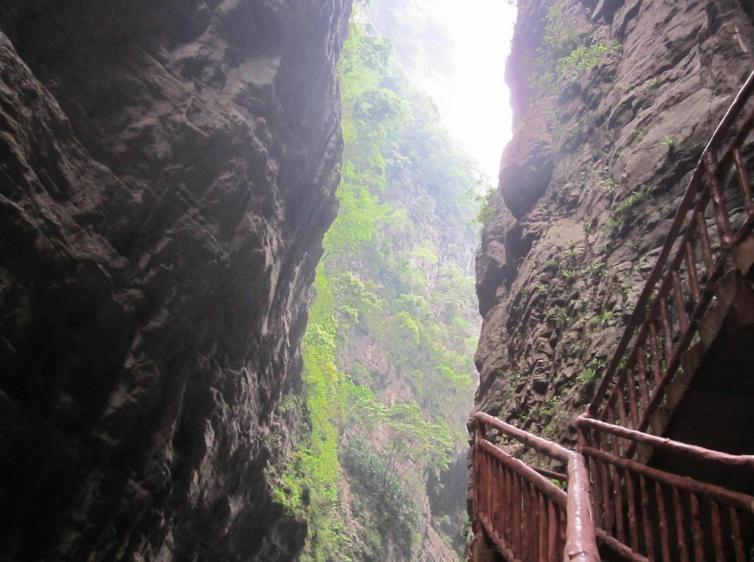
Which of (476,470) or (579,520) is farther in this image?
(476,470)

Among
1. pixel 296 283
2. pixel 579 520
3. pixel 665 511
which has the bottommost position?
pixel 579 520

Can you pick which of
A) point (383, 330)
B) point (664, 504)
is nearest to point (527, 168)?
point (664, 504)

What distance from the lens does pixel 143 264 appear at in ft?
24.7

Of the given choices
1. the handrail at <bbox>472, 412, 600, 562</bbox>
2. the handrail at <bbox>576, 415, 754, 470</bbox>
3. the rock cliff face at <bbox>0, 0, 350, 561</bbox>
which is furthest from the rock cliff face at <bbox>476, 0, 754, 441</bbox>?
the rock cliff face at <bbox>0, 0, 350, 561</bbox>

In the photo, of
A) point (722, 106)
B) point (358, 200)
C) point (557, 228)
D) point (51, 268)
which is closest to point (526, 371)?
point (557, 228)

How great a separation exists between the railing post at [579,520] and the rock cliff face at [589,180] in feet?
15.0

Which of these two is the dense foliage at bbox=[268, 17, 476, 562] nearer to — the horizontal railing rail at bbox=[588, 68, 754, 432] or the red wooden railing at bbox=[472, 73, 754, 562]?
the red wooden railing at bbox=[472, 73, 754, 562]

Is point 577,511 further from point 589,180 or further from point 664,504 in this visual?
point 589,180

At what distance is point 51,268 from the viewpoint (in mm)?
6016

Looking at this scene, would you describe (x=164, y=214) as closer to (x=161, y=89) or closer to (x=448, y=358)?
(x=161, y=89)

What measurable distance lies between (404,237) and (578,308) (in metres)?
26.1

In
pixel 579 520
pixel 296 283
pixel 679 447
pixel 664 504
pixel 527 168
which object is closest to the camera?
pixel 579 520

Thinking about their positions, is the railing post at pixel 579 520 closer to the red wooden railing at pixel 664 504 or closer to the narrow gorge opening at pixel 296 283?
the narrow gorge opening at pixel 296 283

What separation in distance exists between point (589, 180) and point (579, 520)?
889 centimetres
